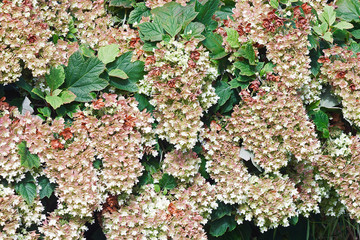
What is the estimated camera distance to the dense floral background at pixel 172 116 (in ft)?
6.89

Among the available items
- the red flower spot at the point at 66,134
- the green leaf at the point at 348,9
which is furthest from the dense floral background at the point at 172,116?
the green leaf at the point at 348,9

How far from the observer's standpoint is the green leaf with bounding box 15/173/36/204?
6.70 feet

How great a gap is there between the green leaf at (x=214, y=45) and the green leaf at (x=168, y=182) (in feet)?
2.33

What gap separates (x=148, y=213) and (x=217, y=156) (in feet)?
1.60

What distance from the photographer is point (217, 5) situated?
2.52m

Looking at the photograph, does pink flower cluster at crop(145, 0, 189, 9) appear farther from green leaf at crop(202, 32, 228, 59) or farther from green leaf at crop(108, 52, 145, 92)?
green leaf at crop(108, 52, 145, 92)

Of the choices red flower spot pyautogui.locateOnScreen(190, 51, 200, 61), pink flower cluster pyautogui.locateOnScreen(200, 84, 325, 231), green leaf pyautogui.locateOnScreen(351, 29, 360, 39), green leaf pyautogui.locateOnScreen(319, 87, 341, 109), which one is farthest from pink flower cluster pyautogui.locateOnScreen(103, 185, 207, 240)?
green leaf pyautogui.locateOnScreen(351, 29, 360, 39)

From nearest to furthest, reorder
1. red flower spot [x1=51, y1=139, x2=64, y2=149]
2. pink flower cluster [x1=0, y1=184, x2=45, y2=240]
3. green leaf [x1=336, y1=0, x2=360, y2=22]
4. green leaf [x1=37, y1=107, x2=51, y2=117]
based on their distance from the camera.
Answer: pink flower cluster [x1=0, y1=184, x2=45, y2=240] < red flower spot [x1=51, y1=139, x2=64, y2=149] < green leaf [x1=37, y1=107, x2=51, y2=117] < green leaf [x1=336, y1=0, x2=360, y2=22]

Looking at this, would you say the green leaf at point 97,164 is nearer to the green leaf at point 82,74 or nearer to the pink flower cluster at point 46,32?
the green leaf at point 82,74

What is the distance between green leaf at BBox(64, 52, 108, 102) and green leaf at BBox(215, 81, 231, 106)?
66 cm

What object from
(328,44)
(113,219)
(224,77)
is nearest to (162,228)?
(113,219)

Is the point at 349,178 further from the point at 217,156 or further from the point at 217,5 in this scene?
the point at 217,5

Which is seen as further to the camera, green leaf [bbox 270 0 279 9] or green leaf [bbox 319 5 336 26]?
green leaf [bbox 319 5 336 26]

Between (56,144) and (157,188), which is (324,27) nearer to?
(157,188)
